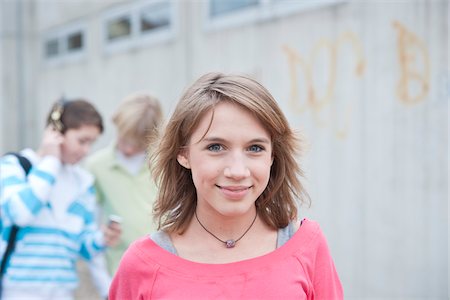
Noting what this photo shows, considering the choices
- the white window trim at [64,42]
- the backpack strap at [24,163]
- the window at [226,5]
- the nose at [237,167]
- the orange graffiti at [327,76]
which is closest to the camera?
the nose at [237,167]

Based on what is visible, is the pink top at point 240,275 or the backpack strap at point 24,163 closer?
the pink top at point 240,275

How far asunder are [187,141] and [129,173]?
1.84 m

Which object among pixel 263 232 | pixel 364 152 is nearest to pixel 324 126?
pixel 364 152

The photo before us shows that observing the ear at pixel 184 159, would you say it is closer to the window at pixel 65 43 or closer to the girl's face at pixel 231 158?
the girl's face at pixel 231 158

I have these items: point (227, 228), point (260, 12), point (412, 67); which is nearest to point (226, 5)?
point (260, 12)

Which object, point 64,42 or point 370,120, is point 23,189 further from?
point 64,42

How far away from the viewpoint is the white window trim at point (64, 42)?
9578 millimetres

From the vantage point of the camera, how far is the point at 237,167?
1.96 metres

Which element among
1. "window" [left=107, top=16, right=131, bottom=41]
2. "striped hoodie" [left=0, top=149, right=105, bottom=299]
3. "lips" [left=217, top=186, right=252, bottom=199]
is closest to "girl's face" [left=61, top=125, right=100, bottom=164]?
"striped hoodie" [left=0, top=149, right=105, bottom=299]

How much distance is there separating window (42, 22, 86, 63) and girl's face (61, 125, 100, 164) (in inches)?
243

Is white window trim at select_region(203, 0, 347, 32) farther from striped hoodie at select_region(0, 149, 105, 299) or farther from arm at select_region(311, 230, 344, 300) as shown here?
arm at select_region(311, 230, 344, 300)

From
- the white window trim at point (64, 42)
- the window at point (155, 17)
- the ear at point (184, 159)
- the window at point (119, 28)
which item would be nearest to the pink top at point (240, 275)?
the ear at point (184, 159)

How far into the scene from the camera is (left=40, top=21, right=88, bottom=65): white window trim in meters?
9.58

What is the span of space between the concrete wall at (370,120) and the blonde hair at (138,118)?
4.44ft
